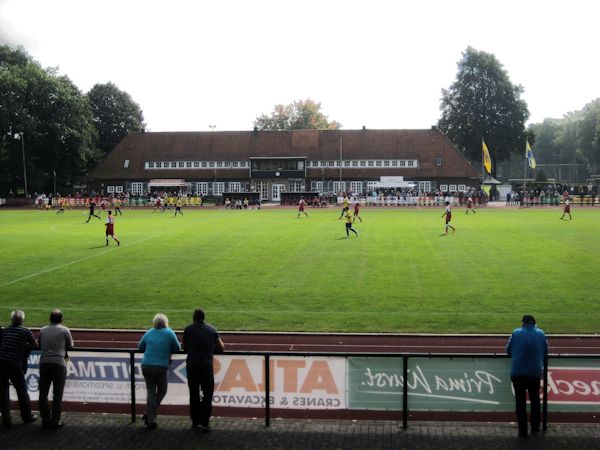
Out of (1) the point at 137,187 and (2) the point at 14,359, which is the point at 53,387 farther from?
(1) the point at 137,187

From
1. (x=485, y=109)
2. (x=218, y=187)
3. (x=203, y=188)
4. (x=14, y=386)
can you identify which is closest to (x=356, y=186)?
(x=218, y=187)

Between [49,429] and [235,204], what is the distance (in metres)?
52.0

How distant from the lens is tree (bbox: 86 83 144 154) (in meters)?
88.3

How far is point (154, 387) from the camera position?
368 inches

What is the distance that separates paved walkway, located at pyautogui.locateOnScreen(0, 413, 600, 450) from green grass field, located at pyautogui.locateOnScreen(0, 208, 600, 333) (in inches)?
198

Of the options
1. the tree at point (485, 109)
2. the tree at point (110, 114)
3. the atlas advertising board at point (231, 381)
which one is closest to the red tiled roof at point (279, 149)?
the tree at point (485, 109)

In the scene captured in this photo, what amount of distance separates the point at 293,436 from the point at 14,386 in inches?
166

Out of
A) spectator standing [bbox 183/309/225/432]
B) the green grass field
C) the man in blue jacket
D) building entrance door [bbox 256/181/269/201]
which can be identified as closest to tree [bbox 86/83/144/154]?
building entrance door [bbox 256/181/269/201]

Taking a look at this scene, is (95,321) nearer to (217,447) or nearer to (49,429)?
(49,429)

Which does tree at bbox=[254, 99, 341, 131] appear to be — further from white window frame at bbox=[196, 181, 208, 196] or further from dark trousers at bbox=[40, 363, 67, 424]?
dark trousers at bbox=[40, 363, 67, 424]

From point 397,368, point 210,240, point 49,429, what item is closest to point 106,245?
point 210,240

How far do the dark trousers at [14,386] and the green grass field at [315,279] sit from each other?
5342 millimetres

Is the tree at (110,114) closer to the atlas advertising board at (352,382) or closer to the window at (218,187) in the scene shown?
the window at (218,187)

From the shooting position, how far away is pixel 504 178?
15388 centimetres
